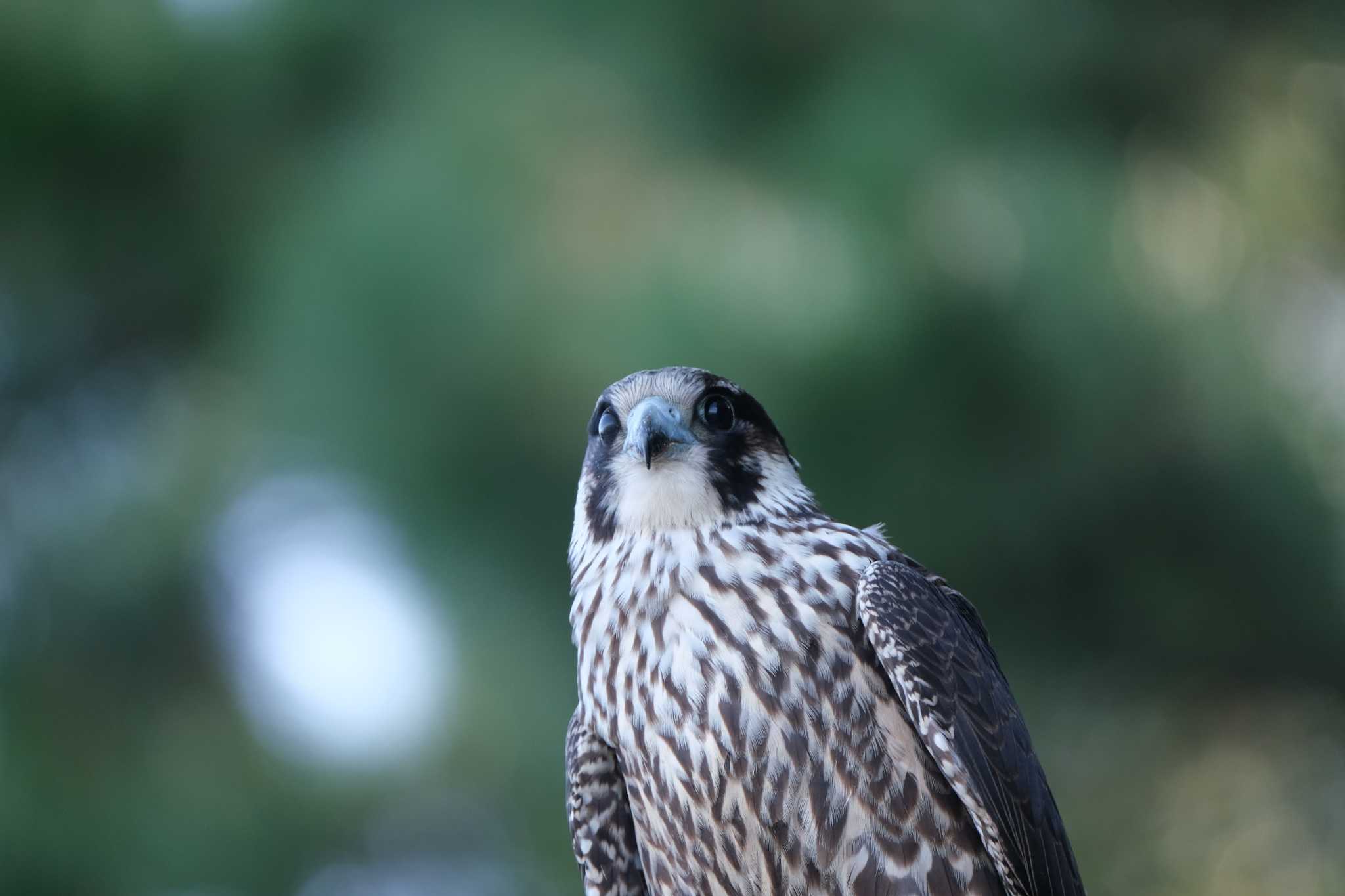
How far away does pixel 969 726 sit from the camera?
2035mm

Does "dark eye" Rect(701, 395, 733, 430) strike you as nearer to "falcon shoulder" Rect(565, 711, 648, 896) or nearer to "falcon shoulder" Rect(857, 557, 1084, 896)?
"falcon shoulder" Rect(857, 557, 1084, 896)

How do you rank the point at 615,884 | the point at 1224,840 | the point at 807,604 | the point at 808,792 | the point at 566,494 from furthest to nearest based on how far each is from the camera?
the point at 1224,840, the point at 566,494, the point at 615,884, the point at 807,604, the point at 808,792

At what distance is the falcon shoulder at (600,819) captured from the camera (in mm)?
2258

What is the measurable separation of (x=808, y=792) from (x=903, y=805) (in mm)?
148

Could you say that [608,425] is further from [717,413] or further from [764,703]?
[764,703]

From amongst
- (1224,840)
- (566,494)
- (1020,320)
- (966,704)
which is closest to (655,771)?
(966,704)

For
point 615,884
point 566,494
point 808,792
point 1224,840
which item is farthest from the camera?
point 1224,840

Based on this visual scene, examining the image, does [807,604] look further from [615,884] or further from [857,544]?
[615,884]

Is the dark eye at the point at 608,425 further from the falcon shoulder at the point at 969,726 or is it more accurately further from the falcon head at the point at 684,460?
the falcon shoulder at the point at 969,726

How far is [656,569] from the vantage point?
7.36ft

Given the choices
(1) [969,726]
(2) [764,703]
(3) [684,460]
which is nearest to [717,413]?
(3) [684,460]

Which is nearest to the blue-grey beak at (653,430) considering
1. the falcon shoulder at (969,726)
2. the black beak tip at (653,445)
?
the black beak tip at (653,445)

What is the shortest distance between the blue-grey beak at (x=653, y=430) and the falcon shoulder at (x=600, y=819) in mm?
494

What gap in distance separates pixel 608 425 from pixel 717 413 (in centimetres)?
21
